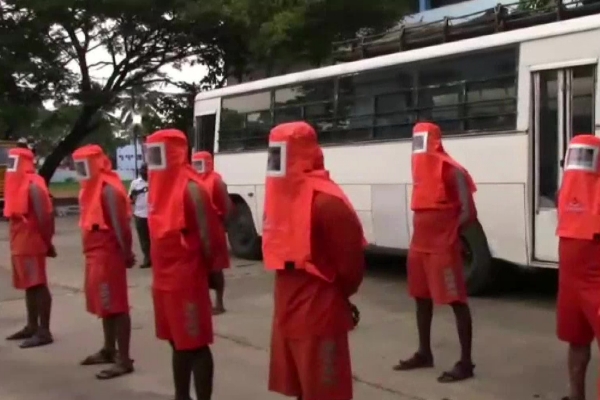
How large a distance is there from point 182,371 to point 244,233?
902 cm

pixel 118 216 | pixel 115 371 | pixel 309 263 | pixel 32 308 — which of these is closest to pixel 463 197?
pixel 118 216

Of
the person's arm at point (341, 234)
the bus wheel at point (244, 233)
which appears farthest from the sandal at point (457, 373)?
the bus wheel at point (244, 233)

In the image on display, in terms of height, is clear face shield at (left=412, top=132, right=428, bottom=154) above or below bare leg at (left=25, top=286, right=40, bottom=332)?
above

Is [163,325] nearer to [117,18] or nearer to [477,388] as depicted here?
[477,388]

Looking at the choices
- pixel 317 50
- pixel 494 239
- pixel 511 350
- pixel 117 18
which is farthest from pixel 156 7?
pixel 511 350

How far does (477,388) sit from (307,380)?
2.61 metres

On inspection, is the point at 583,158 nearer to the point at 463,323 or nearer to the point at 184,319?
the point at 463,323

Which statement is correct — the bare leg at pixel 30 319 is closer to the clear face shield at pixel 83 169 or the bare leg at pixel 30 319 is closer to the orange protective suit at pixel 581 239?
the clear face shield at pixel 83 169

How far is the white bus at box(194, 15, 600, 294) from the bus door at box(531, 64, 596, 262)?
0.01 metres

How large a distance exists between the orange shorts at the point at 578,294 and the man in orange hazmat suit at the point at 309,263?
1527mm

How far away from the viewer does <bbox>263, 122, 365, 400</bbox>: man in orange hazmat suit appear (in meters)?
4.27

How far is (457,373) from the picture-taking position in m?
6.67

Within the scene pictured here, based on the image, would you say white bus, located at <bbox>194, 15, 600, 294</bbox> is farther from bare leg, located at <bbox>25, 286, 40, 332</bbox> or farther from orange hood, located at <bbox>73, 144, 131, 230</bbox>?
bare leg, located at <bbox>25, 286, 40, 332</bbox>

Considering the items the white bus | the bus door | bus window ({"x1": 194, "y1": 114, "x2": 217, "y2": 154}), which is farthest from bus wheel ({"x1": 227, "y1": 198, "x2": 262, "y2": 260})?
the bus door
